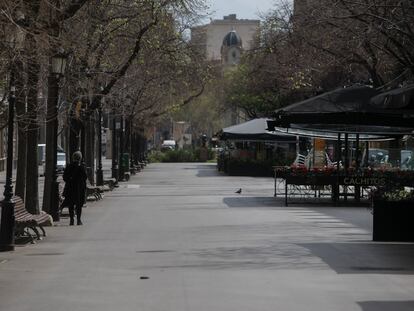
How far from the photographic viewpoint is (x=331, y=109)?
23.0m

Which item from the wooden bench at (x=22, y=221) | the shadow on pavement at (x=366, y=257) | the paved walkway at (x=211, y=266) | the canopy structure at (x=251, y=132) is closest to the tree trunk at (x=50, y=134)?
the paved walkway at (x=211, y=266)

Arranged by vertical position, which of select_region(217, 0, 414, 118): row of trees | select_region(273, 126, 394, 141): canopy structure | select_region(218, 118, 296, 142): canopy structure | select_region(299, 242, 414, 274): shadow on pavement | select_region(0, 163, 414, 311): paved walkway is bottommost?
select_region(0, 163, 414, 311): paved walkway

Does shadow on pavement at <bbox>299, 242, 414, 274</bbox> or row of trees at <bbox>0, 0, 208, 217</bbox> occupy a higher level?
row of trees at <bbox>0, 0, 208, 217</bbox>

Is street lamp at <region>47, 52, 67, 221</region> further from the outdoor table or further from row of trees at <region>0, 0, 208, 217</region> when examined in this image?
the outdoor table

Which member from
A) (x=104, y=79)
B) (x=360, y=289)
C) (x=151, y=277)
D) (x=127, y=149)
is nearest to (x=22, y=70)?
(x=151, y=277)

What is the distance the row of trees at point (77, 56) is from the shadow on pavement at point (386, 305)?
5539 mm

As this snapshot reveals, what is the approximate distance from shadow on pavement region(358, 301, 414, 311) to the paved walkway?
0.04ft

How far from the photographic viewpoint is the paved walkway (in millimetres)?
9414

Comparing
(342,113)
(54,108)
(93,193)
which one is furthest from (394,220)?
(93,193)

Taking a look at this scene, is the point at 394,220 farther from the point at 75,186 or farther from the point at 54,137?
the point at 54,137

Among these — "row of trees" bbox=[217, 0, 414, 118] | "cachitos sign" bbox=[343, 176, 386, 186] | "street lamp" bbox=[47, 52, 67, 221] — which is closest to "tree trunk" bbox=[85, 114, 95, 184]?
"row of trees" bbox=[217, 0, 414, 118]

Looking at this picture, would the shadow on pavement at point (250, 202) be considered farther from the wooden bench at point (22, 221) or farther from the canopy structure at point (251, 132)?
the canopy structure at point (251, 132)

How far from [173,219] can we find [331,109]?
585cm

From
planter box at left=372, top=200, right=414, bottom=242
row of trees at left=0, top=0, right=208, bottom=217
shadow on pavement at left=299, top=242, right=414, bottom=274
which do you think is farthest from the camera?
planter box at left=372, top=200, right=414, bottom=242
